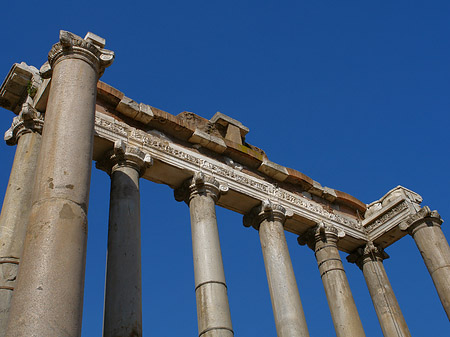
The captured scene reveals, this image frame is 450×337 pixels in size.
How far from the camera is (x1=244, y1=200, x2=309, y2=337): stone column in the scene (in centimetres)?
1506

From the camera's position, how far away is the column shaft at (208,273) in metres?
13.1

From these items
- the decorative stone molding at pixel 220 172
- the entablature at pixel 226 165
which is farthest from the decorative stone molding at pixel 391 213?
the decorative stone molding at pixel 220 172

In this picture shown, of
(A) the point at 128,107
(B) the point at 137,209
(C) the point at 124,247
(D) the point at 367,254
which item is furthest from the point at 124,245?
(D) the point at 367,254

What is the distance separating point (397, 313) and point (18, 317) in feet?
51.0

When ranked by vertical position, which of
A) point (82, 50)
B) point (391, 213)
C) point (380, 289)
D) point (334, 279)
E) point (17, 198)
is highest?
point (391, 213)

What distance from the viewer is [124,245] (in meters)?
12.7

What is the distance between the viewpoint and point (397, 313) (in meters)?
18.8

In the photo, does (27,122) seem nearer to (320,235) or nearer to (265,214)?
(265,214)

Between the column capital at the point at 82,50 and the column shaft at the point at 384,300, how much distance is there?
13559 millimetres

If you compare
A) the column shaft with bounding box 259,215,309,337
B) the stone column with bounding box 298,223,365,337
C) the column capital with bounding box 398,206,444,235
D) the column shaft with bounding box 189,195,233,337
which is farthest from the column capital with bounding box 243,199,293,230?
the column capital with bounding box 398,206,444,235

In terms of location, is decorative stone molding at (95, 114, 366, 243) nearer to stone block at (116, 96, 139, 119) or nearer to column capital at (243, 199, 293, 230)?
column capital at (243, 199, 293, 230)

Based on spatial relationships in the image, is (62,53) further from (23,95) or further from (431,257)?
(431,257)

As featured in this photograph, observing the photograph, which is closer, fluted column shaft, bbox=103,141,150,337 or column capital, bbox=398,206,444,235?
fluted column shaft, bbox=103,141,150,337

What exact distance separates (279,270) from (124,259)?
5713 mm
